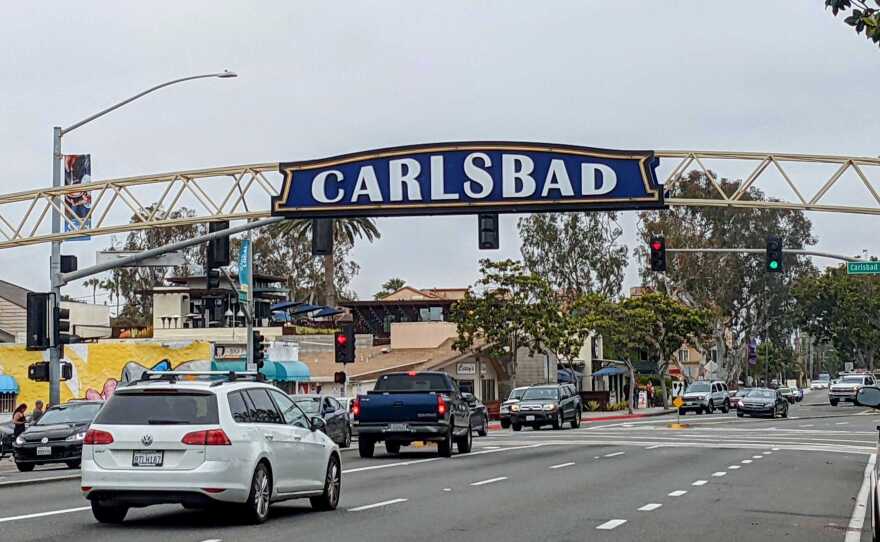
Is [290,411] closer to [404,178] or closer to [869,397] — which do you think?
[869,397]

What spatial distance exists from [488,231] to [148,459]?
1935cm

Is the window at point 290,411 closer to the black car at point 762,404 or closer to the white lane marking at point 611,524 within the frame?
the white lane marking at point 611,524

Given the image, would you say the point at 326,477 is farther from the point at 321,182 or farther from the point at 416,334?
the point at 416,334

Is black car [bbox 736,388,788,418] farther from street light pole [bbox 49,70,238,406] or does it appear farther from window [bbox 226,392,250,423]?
window [bbox 226,392,250,423]

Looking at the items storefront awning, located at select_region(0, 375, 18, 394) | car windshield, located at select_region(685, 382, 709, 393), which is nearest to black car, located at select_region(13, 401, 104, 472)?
storefront awning, located at select_region(0, 375, 18, 394)

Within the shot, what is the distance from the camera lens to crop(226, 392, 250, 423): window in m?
14.2

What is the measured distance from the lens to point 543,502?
58.9 feet

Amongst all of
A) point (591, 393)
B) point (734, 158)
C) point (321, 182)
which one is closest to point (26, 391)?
point (321, 182)

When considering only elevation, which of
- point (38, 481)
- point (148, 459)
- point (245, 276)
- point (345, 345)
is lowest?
point (38, 481)

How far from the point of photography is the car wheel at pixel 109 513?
14453mm

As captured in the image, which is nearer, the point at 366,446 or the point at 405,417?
the point at 405,417

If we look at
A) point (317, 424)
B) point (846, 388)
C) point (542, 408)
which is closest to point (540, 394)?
point (542, 408)

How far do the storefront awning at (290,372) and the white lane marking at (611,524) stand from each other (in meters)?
40.3

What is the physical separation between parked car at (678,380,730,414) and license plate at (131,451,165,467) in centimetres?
5475
